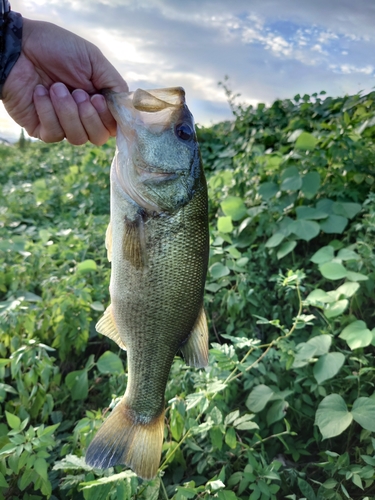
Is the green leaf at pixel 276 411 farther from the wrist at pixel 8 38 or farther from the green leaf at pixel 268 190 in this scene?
the wrist at pixel 8 38

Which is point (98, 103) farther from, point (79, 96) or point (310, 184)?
point (310, 184)

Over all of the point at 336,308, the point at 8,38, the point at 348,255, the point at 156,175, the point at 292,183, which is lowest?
the point at 336,308

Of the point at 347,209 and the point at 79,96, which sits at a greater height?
the point at 79,96

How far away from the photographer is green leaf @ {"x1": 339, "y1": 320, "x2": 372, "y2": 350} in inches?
94.3

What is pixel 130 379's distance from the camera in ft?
5.52

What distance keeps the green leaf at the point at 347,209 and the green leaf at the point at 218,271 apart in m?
0.97

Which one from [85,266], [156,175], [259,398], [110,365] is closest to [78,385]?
[110,365]

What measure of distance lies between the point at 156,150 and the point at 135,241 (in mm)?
325

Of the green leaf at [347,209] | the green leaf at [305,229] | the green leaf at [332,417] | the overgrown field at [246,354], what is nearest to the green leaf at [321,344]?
the overgrown field at [246,354]

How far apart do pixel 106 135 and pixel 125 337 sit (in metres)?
0.86

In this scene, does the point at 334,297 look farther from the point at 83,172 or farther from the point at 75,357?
the point at 83,172

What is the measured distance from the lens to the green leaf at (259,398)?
94.4 inches

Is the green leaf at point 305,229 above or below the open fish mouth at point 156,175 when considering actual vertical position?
below

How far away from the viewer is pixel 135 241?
4.92ft
